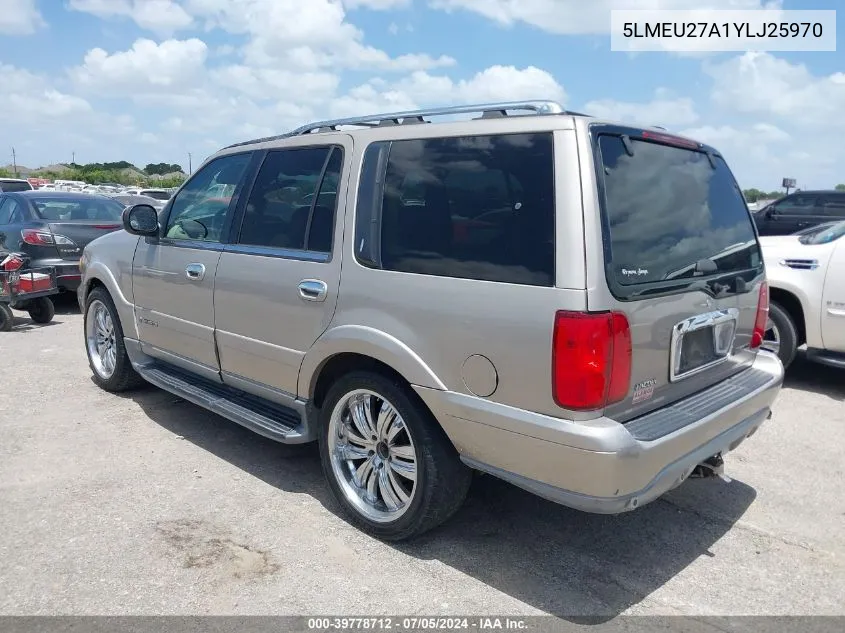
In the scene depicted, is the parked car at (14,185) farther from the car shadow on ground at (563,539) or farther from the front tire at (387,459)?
the front tire at (387,459)

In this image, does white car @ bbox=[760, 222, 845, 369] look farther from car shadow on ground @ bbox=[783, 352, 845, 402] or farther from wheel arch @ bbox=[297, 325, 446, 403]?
wheel arch @ bbox=[297, 325, 446, 403]

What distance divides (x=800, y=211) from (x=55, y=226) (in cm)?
1372

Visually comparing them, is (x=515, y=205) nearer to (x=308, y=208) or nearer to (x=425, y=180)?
(x=425, y=180)

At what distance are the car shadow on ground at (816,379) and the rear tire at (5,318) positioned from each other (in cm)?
847

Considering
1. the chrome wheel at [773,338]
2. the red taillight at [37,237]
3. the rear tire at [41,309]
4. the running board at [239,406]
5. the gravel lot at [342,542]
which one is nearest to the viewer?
the gravel lot at [342,542]

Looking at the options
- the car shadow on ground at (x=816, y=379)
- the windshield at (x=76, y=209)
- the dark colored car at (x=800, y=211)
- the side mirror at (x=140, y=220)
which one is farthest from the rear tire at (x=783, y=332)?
the dark colored car at (x=800, y=211)

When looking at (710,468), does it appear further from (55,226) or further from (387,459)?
(55,226)

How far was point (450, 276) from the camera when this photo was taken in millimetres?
3119

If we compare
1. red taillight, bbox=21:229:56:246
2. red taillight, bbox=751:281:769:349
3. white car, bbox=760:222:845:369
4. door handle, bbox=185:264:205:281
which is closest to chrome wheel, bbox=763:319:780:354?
white car, bbox=760:222:845:369

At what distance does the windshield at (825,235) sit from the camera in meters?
6.11

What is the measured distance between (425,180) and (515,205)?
1.84ft

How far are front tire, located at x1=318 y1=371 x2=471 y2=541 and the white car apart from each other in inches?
161

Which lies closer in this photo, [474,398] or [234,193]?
[474,398]

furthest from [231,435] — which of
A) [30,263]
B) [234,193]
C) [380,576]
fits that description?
[30,263]
